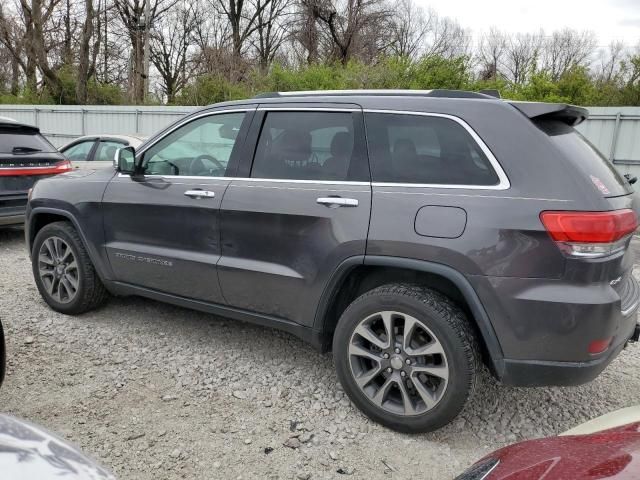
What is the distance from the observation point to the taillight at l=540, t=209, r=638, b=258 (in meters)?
2.43

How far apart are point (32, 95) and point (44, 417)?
26.5 meters

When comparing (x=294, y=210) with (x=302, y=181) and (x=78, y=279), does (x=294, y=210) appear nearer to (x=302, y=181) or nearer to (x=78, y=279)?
(x=302, y=181)

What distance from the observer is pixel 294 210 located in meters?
3.12

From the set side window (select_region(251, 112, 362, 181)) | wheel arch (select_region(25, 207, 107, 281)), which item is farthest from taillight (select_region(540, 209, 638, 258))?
wheel arch (select_region(25, 207, 107, 281))

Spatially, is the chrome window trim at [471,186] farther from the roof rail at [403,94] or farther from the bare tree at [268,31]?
the bare tree at [268,31]

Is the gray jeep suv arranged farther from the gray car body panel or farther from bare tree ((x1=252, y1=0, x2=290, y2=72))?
bare tree ((x1=252, y1=0, x2=290, y2=72))

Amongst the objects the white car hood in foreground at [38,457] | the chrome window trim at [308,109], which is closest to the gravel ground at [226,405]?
the white car hood in foreground at [38,457]

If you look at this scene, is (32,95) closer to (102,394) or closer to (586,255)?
(102,394)

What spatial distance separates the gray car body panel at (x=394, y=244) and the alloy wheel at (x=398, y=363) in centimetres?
27

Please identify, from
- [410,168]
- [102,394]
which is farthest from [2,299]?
[410,168]

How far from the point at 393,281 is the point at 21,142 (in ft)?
19.8

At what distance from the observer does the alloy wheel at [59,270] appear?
434cm

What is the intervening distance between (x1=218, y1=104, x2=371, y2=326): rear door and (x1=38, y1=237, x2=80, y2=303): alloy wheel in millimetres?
1621

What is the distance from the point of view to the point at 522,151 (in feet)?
8.55
